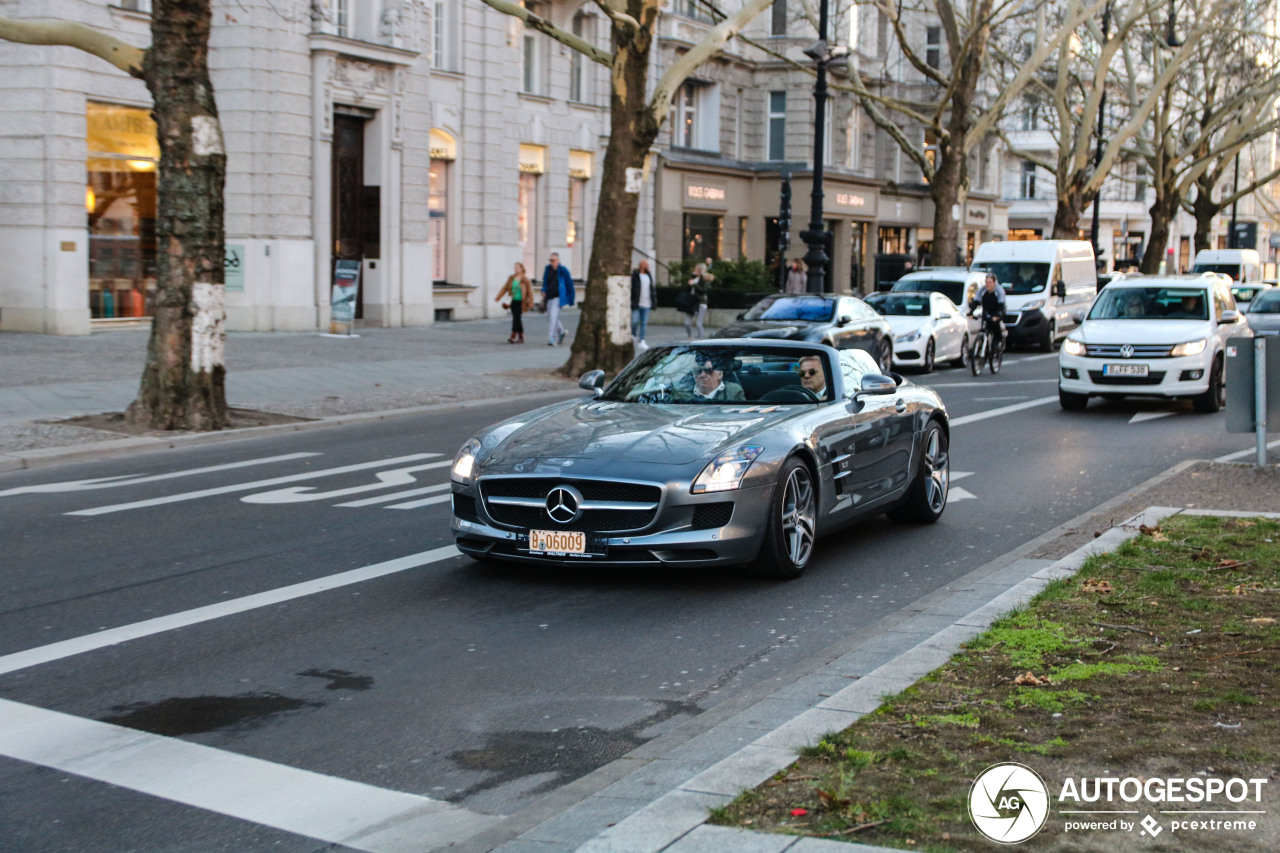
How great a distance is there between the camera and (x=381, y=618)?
289 inches

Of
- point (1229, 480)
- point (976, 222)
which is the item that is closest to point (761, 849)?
point (1229, 480)

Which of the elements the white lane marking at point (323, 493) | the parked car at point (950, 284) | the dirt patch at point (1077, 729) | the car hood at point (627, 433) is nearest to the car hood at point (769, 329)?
the parked car at point (950, 284)

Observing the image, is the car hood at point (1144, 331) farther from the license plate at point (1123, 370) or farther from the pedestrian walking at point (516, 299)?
the pedestrian walking at point (516, 299)

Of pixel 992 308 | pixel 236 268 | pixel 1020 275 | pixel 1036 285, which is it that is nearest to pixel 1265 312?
pixel 1036 285

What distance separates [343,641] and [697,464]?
209 cm

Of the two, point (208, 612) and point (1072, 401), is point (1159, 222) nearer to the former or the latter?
point (1072, 401)

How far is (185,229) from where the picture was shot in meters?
15.1

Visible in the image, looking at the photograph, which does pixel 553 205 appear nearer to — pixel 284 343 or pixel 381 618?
pixel 284 343

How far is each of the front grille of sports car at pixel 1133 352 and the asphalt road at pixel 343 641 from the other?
6336 mm

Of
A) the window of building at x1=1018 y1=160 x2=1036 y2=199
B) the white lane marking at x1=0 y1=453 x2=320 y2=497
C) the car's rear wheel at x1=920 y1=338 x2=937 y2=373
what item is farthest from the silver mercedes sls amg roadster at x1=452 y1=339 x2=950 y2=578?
the window of building at x1=1018 y1=160 x2=1036 y2=199

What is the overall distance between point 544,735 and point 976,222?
67.0 meters

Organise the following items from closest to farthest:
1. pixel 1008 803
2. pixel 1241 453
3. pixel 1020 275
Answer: pixel 1008 803, pixel 1241 453, pixel 1020 275

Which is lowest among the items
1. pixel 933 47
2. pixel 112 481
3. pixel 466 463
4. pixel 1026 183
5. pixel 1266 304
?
pixel 112 481

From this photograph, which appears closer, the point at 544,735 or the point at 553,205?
the point at 544,735
